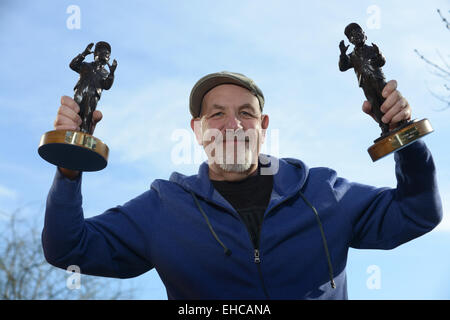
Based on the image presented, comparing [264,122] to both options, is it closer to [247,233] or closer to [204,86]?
[204,86]

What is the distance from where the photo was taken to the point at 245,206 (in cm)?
316

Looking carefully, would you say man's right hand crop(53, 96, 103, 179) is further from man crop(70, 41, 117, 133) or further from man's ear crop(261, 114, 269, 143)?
man's ear crop(261, 114, 269, 143)

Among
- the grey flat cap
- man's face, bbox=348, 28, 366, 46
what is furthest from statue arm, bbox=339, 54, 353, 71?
the grey flat cap

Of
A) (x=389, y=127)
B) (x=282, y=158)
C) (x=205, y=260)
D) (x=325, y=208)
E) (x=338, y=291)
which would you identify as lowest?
(x=338, y=291)

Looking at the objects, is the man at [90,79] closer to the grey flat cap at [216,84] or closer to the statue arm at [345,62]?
the grey flat cap at [216,84]

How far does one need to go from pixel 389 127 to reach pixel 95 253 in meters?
1.99

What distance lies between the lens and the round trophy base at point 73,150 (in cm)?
257

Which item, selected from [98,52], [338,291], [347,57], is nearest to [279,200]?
[338,291]

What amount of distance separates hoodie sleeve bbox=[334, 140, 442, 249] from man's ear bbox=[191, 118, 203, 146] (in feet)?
3.51

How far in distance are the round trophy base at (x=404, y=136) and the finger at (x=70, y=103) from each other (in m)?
1.81

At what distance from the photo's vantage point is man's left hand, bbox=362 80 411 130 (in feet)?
8.73

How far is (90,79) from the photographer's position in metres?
2.88

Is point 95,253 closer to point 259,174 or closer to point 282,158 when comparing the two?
point 259,174

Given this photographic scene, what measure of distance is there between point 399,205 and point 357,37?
1.11 metres
